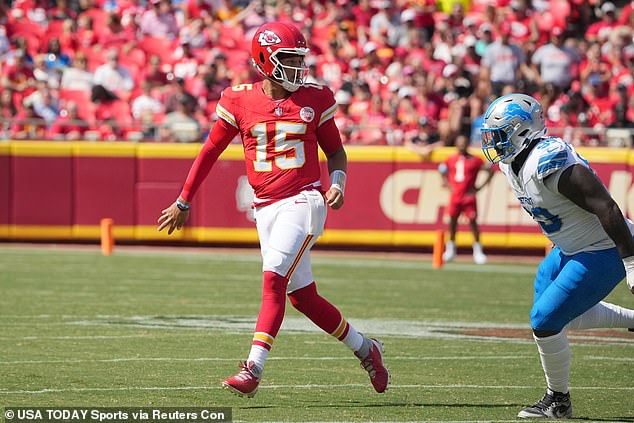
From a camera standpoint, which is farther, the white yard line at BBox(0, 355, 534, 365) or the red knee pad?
the white yard line at BBox(0, 355, 534, 365)

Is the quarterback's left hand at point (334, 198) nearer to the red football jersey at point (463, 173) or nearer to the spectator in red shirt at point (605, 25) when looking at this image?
the red football jersey at point (463, 173)

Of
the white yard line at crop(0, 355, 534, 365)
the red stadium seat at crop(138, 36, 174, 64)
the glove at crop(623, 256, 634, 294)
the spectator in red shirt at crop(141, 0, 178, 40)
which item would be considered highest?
the glove at crop(623, 256, 634, 294)

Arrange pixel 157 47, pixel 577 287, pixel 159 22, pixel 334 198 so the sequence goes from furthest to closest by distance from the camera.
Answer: pixel 159 22, pixel 157 47, pixel 334 198, pixel 577 287

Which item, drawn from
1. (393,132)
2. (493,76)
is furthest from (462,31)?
(393,132)

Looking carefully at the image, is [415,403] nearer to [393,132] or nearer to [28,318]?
[28,318]

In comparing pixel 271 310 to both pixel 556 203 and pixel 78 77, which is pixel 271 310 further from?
pixel 78 77

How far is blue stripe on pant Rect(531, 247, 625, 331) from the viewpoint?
662 centimetres

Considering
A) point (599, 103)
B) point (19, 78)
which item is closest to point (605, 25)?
point (599, 103)

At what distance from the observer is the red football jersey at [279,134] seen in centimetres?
719

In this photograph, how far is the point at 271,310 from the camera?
693 cm

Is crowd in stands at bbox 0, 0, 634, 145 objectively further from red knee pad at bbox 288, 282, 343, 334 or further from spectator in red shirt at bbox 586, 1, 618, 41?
red knee pad at bbox 288, 282, 343, 334

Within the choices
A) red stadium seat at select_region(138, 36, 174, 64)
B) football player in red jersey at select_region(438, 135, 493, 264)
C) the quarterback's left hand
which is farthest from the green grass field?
red stadium seat at select_region(138, 36, 174, 64)

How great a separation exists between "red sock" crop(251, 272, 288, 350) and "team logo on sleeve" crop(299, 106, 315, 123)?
89 centimetres

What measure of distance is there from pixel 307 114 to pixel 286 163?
295 millimetres
